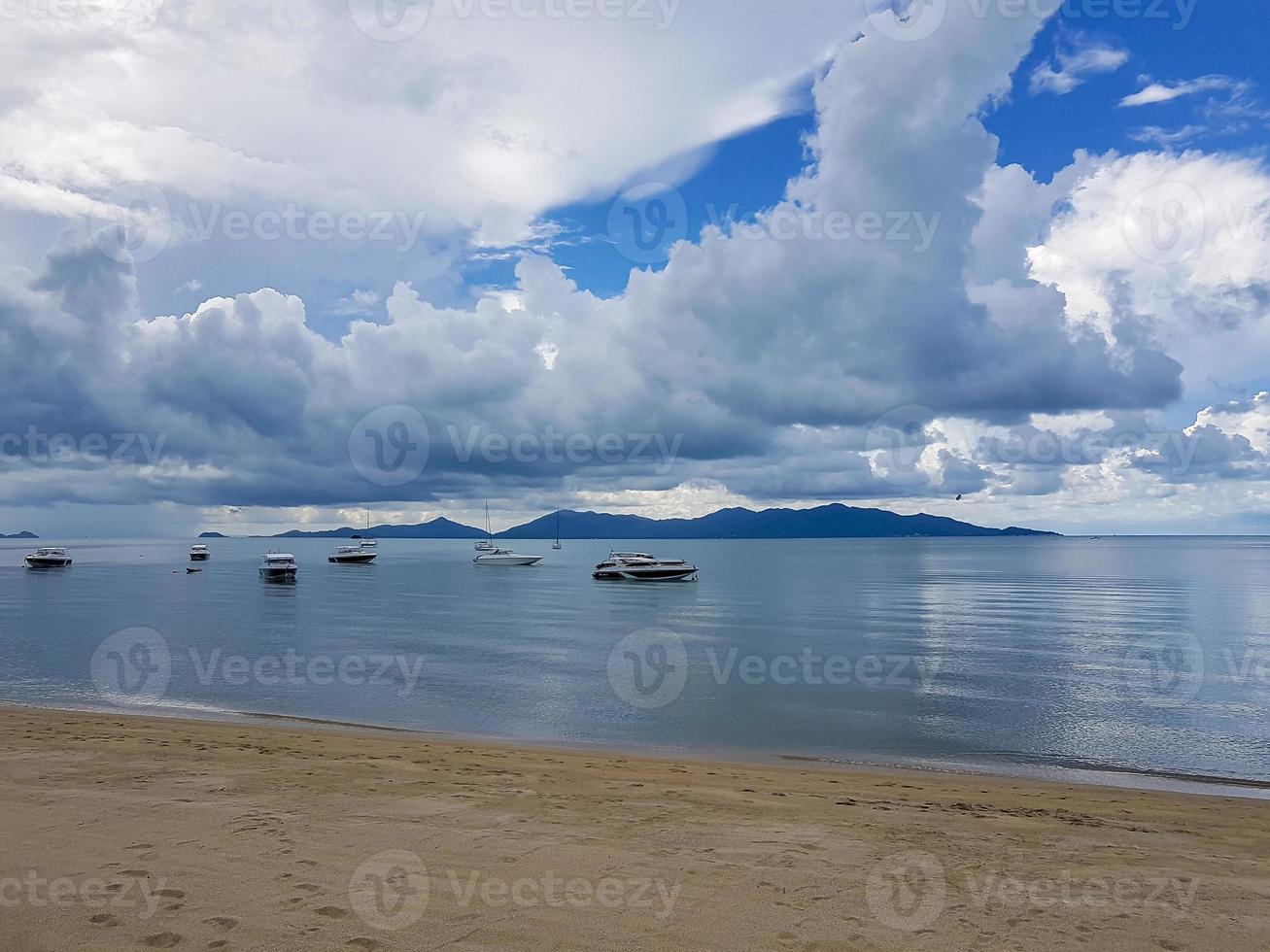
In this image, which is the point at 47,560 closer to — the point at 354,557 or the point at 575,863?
the point at 354,557

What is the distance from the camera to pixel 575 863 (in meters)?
11.0

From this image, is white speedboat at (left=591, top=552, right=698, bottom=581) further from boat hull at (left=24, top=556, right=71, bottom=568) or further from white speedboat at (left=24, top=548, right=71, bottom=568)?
white speedboat at (left=24, top=548, right=71, bottom=568)

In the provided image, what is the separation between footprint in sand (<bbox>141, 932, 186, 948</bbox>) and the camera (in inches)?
320

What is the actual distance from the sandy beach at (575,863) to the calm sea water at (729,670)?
34.3ft

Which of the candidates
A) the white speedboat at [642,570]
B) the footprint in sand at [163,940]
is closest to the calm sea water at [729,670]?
the footprint in sand at [163,940]

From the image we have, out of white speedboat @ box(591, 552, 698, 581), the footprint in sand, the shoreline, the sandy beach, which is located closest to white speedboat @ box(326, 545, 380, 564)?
white speedboat @ box(591, 552, 698, 581)

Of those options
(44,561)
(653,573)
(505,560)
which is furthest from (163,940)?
(44,561)

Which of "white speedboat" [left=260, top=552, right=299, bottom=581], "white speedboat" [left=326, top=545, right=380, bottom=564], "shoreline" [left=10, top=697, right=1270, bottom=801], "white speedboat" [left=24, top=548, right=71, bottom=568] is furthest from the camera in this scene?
"white speedboat" [left=326, top=545, right=380, bottom=564]

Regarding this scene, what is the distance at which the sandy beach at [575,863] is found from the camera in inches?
348

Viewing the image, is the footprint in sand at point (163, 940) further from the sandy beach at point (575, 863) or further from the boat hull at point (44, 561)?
the boat hull at point (44, 561)

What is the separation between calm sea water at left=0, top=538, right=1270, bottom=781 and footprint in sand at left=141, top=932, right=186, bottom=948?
19.1m

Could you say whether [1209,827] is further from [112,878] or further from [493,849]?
[112,878]

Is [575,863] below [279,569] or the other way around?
the other way around

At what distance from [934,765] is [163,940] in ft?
72.0
